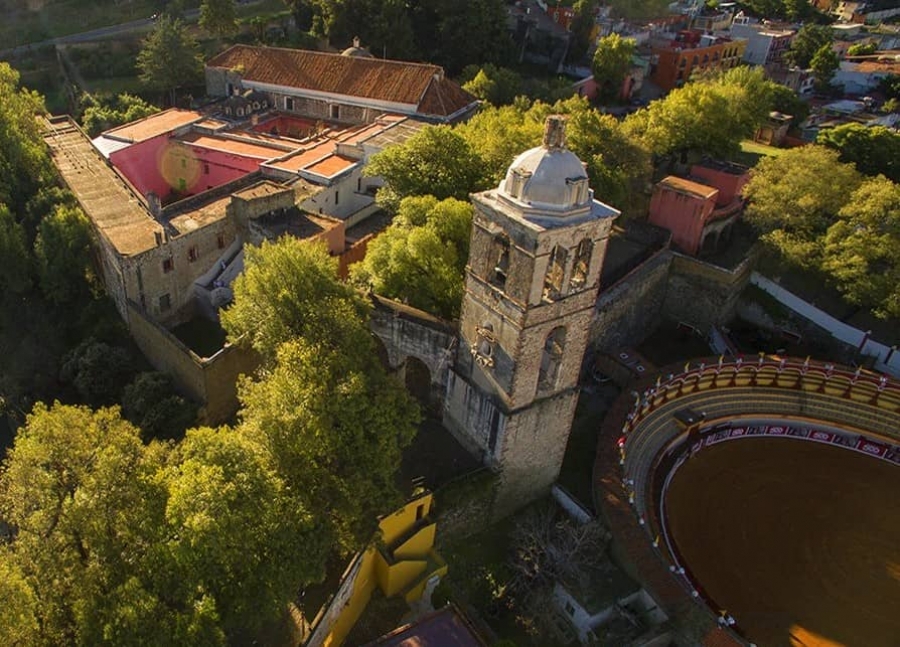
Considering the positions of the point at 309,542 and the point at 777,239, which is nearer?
the point at 309,542

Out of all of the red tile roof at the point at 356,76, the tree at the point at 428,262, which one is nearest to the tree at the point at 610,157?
the red tile roof at the point at 356,76

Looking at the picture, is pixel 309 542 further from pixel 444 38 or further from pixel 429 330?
A: pixel 444 38

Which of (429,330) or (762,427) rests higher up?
(429,330)

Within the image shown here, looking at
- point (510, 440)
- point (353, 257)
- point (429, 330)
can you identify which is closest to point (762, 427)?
point (510, 440)

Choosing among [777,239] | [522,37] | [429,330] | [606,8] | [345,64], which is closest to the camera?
[429,330]

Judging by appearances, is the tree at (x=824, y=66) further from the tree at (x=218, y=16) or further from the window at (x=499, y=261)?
the window at (x=499, y=261)

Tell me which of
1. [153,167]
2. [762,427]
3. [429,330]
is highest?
[429,330]

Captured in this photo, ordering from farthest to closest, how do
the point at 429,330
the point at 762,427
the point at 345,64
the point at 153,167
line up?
the point at 345,64 < the point at 153,167 < the point at 762,427 < the point at 429,330
